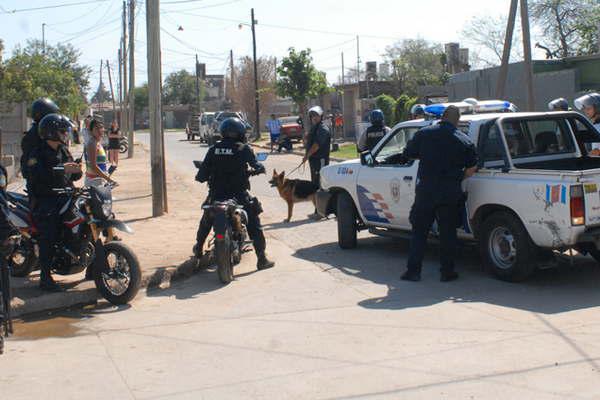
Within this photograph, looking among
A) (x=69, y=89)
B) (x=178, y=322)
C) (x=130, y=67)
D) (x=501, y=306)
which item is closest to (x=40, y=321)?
(x=178, y=322)

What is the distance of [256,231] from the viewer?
970 cm

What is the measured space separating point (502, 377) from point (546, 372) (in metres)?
0.32

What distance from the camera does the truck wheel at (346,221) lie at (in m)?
10.8

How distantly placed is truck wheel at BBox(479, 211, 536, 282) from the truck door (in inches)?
49.9

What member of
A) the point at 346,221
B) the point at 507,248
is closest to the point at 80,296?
the point at 346,221

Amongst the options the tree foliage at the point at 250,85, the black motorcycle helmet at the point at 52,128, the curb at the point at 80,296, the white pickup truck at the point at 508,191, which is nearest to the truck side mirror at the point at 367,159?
the white pickup truck at the point at 508,191

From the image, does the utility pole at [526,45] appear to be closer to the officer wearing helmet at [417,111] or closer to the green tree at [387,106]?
the officer wearing helmet at [417,111]

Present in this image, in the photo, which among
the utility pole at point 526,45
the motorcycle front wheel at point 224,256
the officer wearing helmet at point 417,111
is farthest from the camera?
the utility pole at point 526,45

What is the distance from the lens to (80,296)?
824cm

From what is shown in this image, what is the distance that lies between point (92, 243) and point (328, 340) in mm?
3061

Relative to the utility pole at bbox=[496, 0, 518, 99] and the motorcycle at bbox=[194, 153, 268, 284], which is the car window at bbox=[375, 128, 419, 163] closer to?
the motorcycle at bbox=[194, 153, 268, 284]

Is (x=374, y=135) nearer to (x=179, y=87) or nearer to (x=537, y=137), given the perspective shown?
(x=537, y=137)

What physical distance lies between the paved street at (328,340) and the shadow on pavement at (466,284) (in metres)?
0.02

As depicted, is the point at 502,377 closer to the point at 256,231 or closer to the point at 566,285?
the point at 566,285
